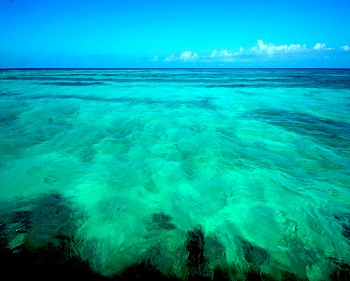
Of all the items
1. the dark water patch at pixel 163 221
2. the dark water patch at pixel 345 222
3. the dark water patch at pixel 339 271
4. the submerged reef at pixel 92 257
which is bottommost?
the dark water patch at pixel 345 222

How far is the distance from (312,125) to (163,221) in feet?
29.3

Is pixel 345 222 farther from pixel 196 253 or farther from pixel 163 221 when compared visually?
pixel 163 221

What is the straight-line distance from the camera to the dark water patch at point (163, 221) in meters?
3.80

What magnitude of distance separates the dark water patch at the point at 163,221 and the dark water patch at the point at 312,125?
6.40 meters

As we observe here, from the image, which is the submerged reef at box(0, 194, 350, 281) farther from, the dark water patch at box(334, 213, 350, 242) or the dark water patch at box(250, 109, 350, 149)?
the dark water patch at box(250, 109, 350, 149)

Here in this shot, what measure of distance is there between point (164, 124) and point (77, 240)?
713 cm

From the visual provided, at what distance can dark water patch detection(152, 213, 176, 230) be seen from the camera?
3.80m

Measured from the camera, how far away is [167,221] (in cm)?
393

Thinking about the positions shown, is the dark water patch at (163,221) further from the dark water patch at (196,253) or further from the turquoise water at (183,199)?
the dark water patch at (196,253)

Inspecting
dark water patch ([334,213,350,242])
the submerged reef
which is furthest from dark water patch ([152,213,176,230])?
dark water patch ([334,213,350,242])

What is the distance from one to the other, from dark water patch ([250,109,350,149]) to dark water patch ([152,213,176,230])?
6.40m

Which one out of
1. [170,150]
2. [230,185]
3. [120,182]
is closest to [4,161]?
[120,182]

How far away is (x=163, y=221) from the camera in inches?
155

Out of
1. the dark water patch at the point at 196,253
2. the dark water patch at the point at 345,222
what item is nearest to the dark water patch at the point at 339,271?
the dark water patch at the point at 345,222
